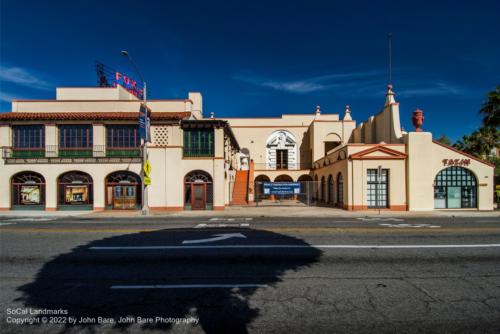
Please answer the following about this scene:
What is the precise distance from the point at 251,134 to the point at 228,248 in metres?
31.3

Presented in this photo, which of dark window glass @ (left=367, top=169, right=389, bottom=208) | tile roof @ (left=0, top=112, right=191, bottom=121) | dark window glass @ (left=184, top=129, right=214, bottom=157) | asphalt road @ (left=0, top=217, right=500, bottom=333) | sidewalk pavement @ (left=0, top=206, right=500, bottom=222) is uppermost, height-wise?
tile roof @ (left=0, top=112, right=191, bottom=121)

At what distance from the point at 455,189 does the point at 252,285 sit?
2308 centimetres

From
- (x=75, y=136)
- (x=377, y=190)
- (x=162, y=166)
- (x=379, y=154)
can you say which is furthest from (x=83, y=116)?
(x=377, y=190)

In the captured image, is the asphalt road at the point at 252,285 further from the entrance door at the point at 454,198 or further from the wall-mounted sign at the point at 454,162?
the entrance door at the point at 454,198

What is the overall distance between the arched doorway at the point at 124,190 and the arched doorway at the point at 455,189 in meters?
24.2

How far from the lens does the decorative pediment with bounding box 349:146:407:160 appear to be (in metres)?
21.1

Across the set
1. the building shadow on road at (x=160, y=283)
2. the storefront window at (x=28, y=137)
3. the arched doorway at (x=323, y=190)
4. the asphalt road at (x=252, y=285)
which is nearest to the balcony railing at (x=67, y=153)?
the storefront window at (x=28, y=137)

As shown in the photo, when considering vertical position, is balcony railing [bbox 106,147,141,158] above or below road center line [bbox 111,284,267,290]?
above

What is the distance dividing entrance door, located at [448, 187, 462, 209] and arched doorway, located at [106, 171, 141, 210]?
25236 mm

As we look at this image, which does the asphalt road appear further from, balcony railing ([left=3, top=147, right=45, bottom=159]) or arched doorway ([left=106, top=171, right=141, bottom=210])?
balcony railing ([left=3, top=147, right=45, bottom=159])

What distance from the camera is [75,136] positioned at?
21969 mm

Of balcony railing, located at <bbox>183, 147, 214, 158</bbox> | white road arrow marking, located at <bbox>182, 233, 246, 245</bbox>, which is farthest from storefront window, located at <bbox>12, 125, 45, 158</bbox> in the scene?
white road arrow marking, located at <bbox>182, 233, 246, 245</bbox>

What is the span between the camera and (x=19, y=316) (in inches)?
163

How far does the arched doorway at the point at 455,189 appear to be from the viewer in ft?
69.9
